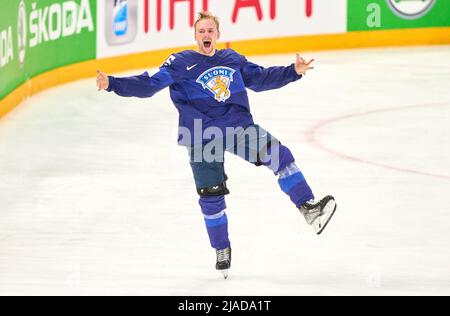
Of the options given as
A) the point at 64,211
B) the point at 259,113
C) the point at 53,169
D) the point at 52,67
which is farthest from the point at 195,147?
the point at 52,67

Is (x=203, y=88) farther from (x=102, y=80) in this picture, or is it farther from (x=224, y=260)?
(x=224, y=260)

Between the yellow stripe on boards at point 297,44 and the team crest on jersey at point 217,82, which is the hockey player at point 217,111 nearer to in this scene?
the team crest on jersey at point 217,82

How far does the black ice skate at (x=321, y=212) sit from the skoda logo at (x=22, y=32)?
6.26 metres

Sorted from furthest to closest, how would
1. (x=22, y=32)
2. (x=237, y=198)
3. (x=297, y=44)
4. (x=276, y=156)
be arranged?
(x=297, y=44)
(x=22, y=32)
(x=237, y=198)
(x=276, y=156)

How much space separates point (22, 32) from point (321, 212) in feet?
21.3

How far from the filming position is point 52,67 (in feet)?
44.9

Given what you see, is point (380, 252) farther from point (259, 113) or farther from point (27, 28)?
point (27, 28)

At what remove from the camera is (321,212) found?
664cm

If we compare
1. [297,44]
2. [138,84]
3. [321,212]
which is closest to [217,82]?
[138,84]

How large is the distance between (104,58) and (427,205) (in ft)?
21.5

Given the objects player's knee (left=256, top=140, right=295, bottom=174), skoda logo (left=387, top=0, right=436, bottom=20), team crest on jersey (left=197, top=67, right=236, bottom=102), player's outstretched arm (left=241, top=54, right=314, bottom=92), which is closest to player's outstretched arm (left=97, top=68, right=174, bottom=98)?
team crest on jersey (left=197, top=67, right=236, bottom=102)

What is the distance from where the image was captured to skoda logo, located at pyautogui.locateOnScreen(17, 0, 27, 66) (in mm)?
12287

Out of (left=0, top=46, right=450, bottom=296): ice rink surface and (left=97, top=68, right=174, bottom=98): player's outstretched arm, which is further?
(left=0, top=46, right=450, bottom=296): ice rink surface

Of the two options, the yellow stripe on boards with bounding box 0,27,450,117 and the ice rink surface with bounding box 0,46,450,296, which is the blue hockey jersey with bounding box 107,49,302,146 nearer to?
the ice rink surface with bounding box 0,46,450,296
